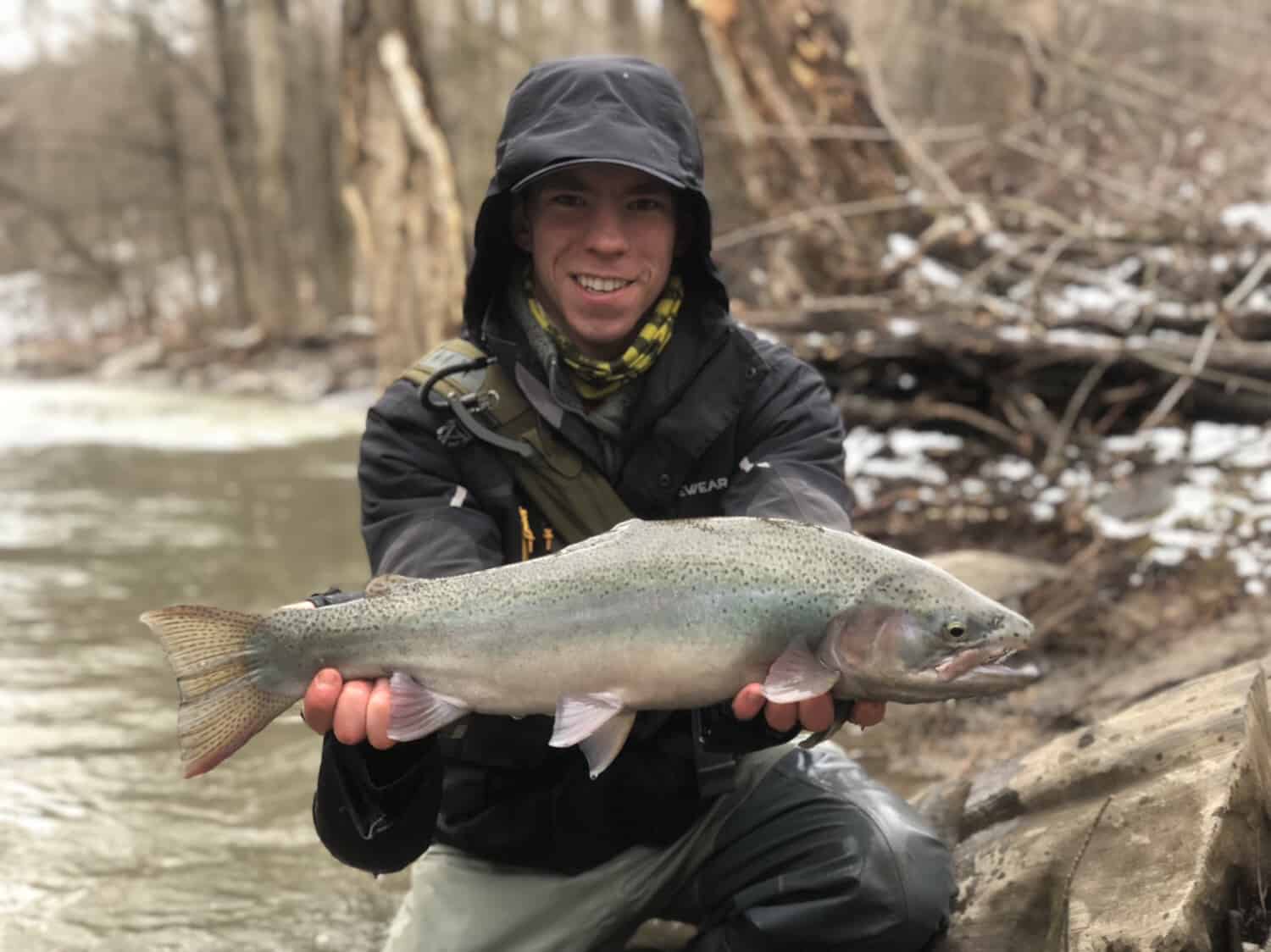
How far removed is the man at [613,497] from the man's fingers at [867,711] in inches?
15.7

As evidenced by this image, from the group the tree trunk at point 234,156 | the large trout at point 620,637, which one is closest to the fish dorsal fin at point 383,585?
the large trout at point 620,637

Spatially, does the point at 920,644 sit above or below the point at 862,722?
above

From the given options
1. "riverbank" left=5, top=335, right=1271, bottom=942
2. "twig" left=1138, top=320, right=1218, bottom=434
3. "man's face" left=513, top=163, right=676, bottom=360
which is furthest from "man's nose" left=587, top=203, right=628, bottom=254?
"twig" left=1138, top=320, right=1218, bottom=434

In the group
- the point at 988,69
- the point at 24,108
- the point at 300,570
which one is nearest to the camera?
the point at 300,570

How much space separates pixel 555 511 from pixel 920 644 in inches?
37.4

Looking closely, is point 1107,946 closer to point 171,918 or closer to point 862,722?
point 862,722

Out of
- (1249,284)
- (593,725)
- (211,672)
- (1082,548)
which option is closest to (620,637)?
(593,725)

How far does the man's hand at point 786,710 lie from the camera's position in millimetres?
2199

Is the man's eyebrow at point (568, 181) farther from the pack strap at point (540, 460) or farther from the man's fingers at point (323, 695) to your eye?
the man's fingers at point (323, 695)

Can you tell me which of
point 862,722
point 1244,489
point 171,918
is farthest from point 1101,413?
point 171,918

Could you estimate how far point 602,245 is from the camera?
→ 107 inches

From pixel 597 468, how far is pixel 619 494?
7 cm

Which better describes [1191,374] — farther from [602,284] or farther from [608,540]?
[608,540]

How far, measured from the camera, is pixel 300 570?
664 cm
